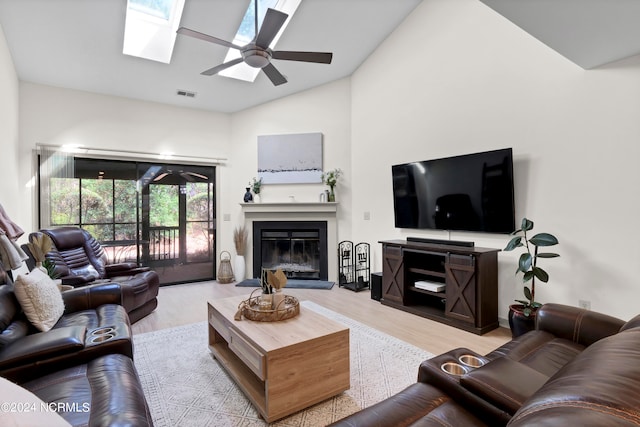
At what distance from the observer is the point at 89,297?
2658 millimetres

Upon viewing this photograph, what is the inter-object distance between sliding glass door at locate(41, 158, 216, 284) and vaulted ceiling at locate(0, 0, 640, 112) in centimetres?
124

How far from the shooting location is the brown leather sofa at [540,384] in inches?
24.0

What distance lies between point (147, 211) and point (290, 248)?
248 cm

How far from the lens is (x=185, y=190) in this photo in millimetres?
5555

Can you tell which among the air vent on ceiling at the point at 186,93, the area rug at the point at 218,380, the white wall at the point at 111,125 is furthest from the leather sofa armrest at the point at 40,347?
the air vent on ceiling at the point at 186,93

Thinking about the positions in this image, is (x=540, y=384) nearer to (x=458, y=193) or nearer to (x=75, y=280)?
(x=458, y=193)

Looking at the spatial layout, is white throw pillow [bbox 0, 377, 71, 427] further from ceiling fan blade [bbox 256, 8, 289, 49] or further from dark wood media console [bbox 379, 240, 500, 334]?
dark wood media console [bbox 379, 240, 500, 334]

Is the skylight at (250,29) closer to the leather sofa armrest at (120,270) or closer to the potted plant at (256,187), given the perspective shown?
the potted plant at (256,187)

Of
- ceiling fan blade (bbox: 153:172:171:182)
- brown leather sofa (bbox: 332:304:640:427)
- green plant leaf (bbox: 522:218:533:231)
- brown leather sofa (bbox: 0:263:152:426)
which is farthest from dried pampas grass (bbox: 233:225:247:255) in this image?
brown leather sofa (bbox: 332:304:640:427)

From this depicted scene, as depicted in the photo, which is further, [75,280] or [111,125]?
[111,125]

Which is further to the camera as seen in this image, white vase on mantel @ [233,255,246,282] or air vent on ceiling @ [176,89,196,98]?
white vase on mantel @ [233,255,246,282]

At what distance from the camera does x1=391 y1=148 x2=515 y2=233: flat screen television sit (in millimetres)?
3234

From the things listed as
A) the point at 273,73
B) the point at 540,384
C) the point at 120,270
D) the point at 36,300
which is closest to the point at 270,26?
the point at 273,73

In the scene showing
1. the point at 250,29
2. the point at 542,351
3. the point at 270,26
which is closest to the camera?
the point at 542,351
